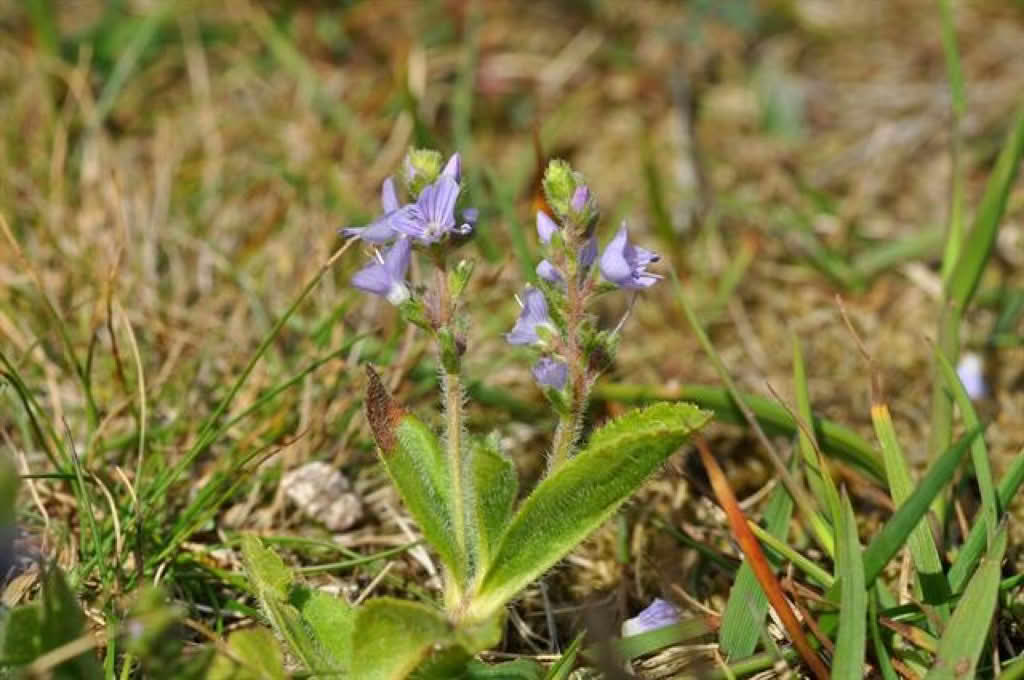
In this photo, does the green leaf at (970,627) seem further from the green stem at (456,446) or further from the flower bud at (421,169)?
the flower bud at (421,169)

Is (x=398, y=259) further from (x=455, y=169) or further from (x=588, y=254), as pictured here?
(x=588, y=254)

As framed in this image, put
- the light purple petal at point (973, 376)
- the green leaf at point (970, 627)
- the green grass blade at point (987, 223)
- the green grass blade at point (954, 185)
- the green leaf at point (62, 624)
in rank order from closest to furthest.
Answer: the green leaf at point (62, 624), the green leaf at point (970, 627), the green grass blade at point (987, 223), the green grass blade at point (954, 185), the light purple petal at point (973, 376)

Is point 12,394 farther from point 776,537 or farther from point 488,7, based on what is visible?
point 488,7

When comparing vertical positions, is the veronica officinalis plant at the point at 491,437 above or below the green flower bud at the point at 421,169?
below

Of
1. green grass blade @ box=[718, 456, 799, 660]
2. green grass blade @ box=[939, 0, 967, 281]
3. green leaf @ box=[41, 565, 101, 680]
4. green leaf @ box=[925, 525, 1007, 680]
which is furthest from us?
green grass blade @ box=[939, 0, 967, 281]

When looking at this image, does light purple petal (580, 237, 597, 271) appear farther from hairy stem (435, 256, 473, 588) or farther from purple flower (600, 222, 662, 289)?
hairy stem (435, 256, 473, 588)

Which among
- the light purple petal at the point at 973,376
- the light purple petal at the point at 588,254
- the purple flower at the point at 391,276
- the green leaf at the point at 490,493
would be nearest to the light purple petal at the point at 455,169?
the purple flower at the point at 391,276

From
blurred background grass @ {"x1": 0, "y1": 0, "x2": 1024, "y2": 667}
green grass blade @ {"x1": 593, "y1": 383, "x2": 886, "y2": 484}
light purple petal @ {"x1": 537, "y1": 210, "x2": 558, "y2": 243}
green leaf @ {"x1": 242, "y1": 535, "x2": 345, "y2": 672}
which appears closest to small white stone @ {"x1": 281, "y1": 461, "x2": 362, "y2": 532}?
blurred background grass @ {"x1": 0, "y1": 0, "x2": 1024, "y2": 667}
